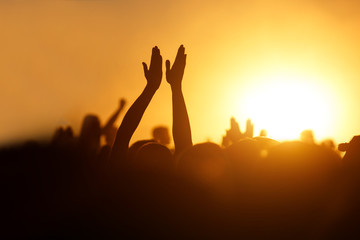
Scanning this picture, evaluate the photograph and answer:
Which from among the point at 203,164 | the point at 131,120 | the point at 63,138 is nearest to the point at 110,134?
the point at 63,138

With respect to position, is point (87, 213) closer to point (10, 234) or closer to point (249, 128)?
point (10, 234)

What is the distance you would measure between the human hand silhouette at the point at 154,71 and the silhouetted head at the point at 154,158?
3.46 feet

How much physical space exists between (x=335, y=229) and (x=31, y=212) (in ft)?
5.49

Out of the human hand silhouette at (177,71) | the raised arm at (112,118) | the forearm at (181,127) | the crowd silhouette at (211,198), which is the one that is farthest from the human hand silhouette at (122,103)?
the crowd silhouette at (211,198)

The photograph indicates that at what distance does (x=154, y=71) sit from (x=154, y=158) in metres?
1.32

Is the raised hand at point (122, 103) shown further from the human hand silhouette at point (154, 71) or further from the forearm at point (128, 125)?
the forearm at point (128, 125)

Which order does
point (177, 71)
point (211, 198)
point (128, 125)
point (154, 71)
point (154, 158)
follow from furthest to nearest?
point (177, 71)
point (154, 71)
point (128, 125)
point (154, 158)
point (211, 198)

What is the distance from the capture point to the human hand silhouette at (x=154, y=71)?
346 cm

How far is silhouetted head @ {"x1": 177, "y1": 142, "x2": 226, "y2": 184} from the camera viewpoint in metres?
2.13

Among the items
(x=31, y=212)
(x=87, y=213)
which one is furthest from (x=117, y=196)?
(x=31, y=212)

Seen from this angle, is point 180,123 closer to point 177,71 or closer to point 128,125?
point 128,125

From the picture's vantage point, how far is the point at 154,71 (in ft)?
11.6

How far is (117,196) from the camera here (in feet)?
7.20

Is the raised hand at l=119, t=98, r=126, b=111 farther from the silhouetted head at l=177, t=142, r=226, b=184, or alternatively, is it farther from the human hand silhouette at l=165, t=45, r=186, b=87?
the silhouetted head at l=177, t=142, r=226, b=184
